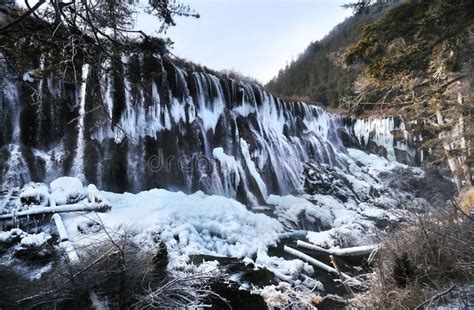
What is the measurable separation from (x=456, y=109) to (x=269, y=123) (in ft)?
30.9

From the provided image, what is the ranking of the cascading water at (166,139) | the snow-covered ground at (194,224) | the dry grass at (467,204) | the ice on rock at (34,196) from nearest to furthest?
the dry grass at (467,204) < the snow-covered ground at (194,224) < the ice on rock at (34,196) < the cascading water at (166,139)

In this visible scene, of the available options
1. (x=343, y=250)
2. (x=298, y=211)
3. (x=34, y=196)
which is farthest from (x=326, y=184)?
(x=34, y=196)

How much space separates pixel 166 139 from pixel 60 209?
576 centimetres

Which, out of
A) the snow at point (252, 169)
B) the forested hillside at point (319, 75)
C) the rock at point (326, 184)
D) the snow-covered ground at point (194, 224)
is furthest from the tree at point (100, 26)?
the forested hillside at point (319, 75)

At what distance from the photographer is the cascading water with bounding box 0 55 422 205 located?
10547mm

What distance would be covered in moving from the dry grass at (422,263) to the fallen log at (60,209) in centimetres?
596

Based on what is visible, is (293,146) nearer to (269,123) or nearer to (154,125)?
(269,123)

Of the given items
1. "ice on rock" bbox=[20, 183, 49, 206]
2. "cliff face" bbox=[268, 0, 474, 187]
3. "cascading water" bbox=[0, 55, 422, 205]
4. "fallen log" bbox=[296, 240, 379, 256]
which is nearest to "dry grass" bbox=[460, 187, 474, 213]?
"fallen log" bbox=[296, 240, 379, 256]

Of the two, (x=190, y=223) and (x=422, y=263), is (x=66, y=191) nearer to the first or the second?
(x=190, y=223)

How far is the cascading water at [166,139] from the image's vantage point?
415 inches

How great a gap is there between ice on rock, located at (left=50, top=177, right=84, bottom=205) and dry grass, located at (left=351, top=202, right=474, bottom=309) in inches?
270

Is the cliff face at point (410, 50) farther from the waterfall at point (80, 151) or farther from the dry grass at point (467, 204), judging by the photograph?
the waterfall at point (80, 151)

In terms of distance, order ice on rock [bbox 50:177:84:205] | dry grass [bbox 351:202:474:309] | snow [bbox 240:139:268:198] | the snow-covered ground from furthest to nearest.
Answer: snow [bbox 240:139:268:198] → ice on rock [bbox 50:177:84:205] → the snow-covered ground → dry grass [bbox 351:202:474:309]

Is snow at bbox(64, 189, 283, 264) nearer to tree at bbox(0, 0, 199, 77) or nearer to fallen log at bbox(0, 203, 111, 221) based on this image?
fallen log at bbox(0, 203, 111, 221)
